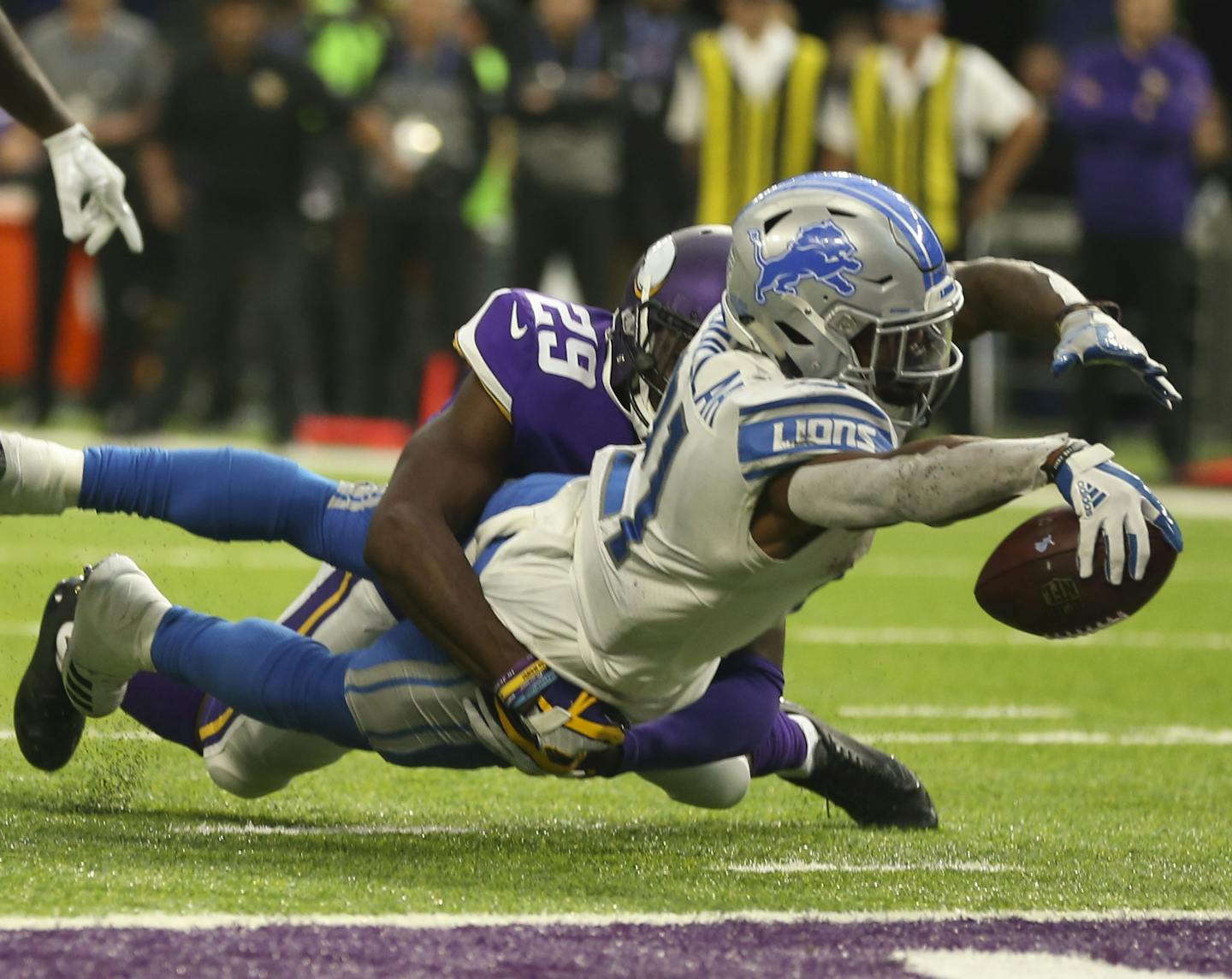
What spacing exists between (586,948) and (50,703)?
132cm

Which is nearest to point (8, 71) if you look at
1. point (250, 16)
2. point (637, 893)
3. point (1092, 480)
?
point (637, 893)

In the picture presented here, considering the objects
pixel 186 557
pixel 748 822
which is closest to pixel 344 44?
pixel 186 557

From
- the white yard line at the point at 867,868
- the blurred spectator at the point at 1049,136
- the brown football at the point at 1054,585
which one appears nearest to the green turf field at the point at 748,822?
the white yard line at the point at 867,868

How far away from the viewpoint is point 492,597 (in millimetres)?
2969

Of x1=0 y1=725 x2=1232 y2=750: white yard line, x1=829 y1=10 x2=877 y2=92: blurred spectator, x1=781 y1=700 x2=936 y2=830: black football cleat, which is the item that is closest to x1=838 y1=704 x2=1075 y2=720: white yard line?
x1=0 y1=725 x2=1232 y2=750: white yard line

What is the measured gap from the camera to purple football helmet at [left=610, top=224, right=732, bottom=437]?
3117 mm

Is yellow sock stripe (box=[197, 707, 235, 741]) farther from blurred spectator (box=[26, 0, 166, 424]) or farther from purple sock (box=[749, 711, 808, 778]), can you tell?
blurred spectator (box=[26, 0, 166, 424])

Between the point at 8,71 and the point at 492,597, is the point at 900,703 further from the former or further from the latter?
the point at 8,71

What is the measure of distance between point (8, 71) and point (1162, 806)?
8.20ft

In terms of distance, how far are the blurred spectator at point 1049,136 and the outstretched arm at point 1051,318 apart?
28.7 feet

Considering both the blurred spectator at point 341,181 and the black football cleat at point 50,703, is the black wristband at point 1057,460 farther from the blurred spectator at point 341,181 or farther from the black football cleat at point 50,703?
the blurred spectator at point 341,181

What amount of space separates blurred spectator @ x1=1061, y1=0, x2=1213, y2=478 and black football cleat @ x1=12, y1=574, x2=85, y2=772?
6.22 metres

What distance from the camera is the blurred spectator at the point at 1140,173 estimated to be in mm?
8836

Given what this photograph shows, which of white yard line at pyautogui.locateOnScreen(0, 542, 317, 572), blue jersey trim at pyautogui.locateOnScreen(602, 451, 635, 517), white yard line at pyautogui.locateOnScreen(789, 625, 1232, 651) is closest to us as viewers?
blue jersey trim at pyautogui.locateOnScreen(602, 451, 635, 517)
